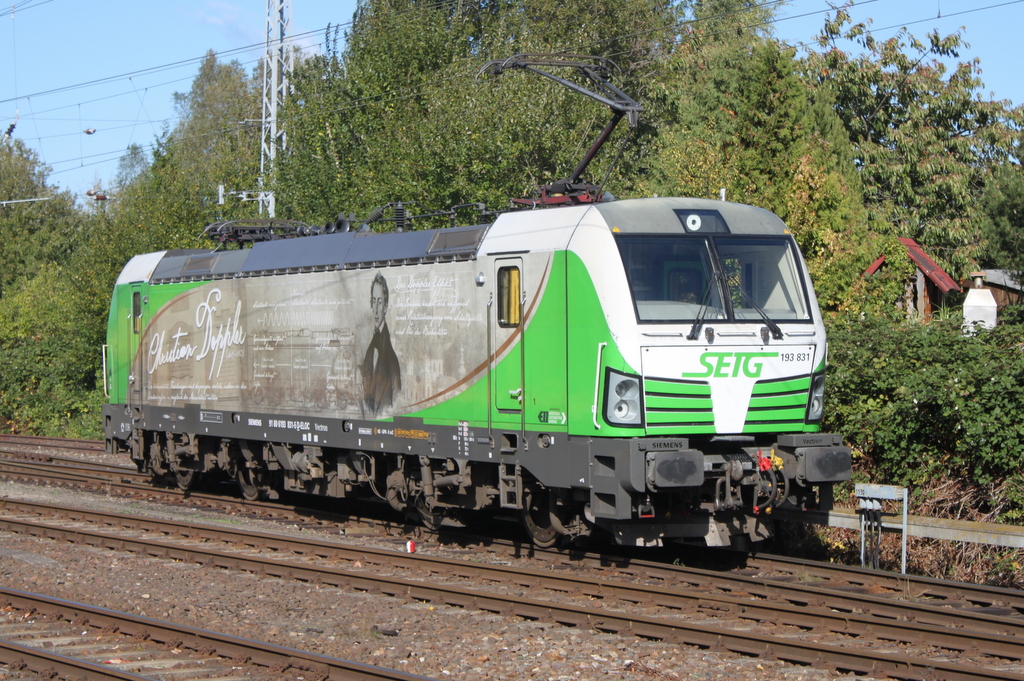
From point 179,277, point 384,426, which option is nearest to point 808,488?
point 384,426

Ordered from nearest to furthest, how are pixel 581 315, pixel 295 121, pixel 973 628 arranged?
pixel 973 628, pixel 581 315, pixel 295 121

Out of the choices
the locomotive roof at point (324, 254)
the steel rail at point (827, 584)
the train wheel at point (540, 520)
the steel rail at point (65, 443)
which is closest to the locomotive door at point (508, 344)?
the locomotive roof at point (324, 254)

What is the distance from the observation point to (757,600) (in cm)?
929

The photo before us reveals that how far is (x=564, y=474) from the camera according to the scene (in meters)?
10.4

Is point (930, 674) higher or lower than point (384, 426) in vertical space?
lower

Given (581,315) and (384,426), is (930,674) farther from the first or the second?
(384,426)

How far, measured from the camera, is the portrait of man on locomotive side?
1278 cm

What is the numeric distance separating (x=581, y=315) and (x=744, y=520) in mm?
2562

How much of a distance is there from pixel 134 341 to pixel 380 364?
22.2 feet

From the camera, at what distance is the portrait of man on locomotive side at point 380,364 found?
503 inches

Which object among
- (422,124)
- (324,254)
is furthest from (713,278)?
(422,124)

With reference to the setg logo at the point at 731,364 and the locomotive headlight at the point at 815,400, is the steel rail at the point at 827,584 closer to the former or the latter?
the locomotive headlight at the point at 815,400

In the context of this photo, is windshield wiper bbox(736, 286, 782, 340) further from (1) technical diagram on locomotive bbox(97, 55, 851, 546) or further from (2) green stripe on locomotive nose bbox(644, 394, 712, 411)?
(2) green stripe on locomotive nose bbox(644, 394, 712, 411)

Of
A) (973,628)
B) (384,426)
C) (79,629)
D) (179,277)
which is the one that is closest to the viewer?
(973,628)
